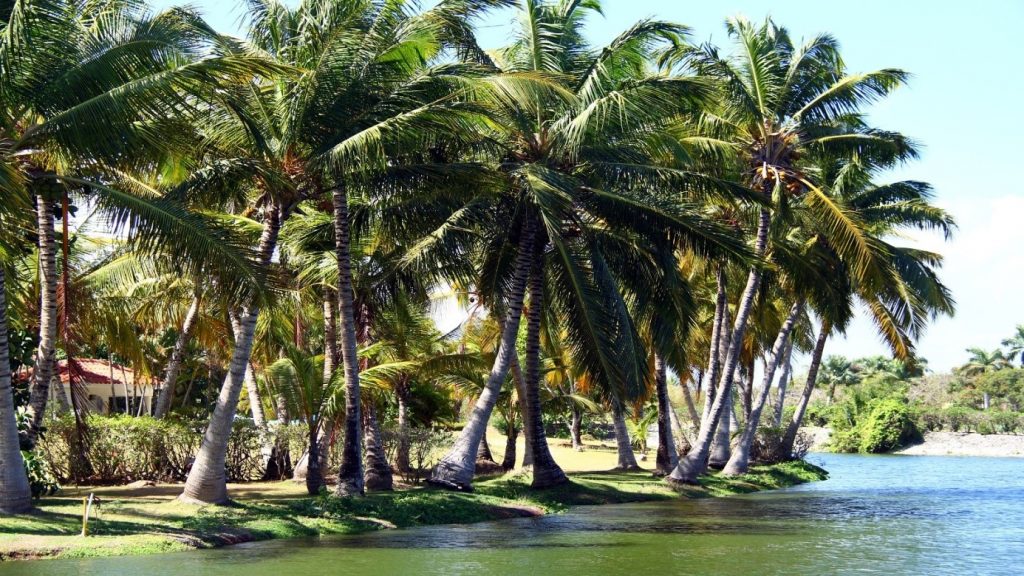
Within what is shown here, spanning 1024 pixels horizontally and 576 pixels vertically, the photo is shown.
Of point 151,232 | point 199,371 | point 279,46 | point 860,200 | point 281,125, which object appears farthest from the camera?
point 199,371

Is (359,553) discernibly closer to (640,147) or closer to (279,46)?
(279,46)

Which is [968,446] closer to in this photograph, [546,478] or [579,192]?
[546,478]

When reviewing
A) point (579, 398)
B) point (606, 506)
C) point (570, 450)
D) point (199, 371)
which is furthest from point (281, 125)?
point (570, 450)

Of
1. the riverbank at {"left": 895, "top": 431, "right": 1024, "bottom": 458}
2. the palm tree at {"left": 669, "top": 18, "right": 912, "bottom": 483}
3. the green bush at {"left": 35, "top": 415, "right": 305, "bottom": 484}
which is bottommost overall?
the green bush at {"left": 35, "top": 415, "right": 305, "bottom": 484}

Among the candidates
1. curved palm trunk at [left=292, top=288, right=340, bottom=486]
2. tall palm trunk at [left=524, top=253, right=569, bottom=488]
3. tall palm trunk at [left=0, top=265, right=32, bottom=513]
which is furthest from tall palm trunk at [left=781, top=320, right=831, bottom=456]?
tall palm trunk at [left=0, top=265, right=32, bottom=513]

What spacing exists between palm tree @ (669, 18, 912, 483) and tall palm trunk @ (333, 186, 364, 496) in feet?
33.6

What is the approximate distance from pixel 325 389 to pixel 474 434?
381 centimetres

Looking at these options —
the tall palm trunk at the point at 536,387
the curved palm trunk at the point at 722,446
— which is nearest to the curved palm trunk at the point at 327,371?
the tall palm trunk at the point at 536,387

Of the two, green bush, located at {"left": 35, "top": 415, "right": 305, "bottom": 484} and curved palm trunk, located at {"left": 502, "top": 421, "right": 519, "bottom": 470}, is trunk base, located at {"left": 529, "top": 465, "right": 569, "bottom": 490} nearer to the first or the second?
green bush, located at {"left": 35, "top": 415, "right": 305, "bottom": 484}

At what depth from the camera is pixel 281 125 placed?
58.4 ft

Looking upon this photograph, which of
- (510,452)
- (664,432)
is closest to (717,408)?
(664,432)

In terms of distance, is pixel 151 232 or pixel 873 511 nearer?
pixel 151 232

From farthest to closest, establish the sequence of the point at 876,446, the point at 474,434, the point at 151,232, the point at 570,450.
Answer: the point at 876,446
the point at 570,450
the point at 474,434
the point at 151,232

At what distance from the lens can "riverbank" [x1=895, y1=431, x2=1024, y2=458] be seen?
58.8 metres
